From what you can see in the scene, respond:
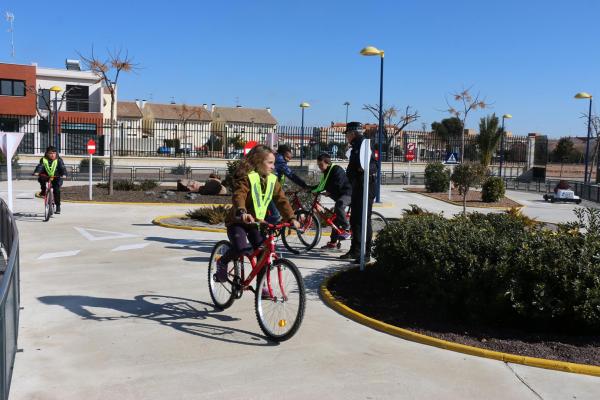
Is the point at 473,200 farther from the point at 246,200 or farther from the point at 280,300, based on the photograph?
the point at 280,300

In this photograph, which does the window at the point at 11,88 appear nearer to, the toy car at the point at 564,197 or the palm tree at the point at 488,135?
the palm tree at the point at 488,135

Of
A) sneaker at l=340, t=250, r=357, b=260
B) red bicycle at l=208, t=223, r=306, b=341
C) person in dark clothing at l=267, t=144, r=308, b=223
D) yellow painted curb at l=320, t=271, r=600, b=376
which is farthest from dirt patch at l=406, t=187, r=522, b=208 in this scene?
red bicycle at l=208, t=223, r=306, b=341

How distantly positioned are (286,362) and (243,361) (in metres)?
0.35

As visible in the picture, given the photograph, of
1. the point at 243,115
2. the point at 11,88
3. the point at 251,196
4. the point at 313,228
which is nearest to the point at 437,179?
the point at 313,228

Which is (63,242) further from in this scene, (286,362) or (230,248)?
(286,362)

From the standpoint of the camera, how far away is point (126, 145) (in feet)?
176

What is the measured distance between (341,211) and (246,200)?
4.28 m

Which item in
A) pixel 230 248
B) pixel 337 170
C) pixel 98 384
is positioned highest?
pixel 337 170

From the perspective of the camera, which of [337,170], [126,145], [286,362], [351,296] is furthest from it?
[126,145]

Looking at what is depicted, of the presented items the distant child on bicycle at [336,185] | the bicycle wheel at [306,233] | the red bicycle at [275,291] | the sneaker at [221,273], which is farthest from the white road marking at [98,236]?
the red bicycle at [275,291]

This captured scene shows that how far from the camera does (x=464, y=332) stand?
221 inches

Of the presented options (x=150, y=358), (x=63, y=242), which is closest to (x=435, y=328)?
(x=150, y=358)

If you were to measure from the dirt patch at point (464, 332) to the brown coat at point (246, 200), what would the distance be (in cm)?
136

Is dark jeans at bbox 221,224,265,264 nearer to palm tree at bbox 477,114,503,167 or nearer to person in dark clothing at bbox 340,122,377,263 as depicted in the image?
A: person in dark clothing at bbox 340,122,377,263
